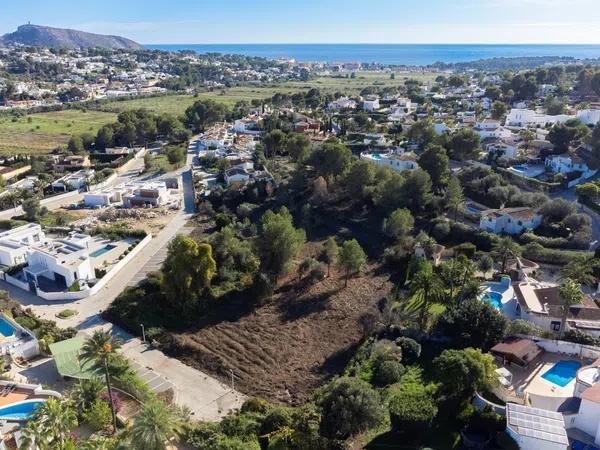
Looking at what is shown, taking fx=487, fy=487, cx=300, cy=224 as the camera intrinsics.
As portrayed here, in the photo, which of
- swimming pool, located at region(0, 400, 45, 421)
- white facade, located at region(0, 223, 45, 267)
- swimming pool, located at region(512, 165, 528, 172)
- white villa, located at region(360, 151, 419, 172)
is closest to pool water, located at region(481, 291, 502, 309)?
swimming pool, located at region(0, 400, 45, 421)

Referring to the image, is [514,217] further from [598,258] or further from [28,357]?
[28,357]

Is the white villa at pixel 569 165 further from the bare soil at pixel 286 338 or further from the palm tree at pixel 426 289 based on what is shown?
the palm tree at pixel 426 289

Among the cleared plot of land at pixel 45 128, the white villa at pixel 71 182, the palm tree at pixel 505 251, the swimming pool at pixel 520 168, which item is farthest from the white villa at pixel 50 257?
the cleared plot of land at pixel 45 128

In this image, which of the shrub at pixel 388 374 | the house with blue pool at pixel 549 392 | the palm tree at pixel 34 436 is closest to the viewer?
the palm tree at pixel 34 436

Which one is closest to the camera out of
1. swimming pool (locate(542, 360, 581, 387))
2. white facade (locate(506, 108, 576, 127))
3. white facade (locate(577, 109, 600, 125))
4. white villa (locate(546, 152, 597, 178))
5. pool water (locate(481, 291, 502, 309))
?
swimming pool (locate(542, 360, 581, 387))

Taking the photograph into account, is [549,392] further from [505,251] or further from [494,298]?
[505,251]

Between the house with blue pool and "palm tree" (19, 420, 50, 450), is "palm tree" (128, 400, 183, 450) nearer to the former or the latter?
"palm tree" (19, 420, 50, 450)
